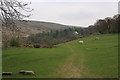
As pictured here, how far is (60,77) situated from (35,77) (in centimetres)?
201

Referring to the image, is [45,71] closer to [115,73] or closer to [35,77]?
[35,77]

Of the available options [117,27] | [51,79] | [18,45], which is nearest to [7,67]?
[51,79]

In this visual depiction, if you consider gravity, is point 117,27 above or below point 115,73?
above

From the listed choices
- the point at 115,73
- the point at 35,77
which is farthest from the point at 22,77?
the point at 115,73

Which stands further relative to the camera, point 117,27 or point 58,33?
point 58,33

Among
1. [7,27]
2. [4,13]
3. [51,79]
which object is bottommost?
[51,79]

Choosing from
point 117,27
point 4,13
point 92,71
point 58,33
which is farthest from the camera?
point 58,33

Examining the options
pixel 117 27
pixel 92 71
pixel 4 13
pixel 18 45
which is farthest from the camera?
pixel 117 27

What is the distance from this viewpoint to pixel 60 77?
14.7 m

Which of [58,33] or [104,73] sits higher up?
[58,33]

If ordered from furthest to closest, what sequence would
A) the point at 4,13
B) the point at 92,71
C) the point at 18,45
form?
1. the point at 18,45
2. the point at 92,71
3. the point at 4,13

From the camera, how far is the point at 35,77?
14.8 metres

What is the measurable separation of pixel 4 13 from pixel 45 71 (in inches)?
284

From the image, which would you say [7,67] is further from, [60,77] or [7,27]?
[7,27]
